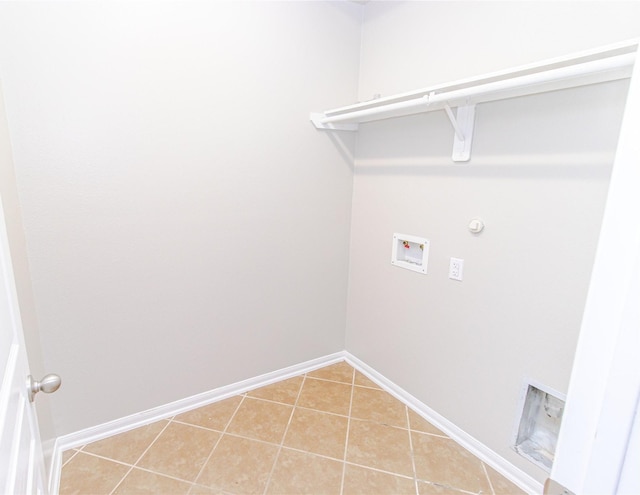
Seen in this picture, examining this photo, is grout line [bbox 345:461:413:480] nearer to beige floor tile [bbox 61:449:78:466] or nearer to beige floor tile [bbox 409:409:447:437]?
beige floor tile [bbox 409:409:447:437]

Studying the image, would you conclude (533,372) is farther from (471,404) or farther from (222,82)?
(222,82)

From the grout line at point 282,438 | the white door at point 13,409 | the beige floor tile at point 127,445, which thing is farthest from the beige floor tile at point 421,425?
the white door at point 13,409

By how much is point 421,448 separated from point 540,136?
1562 millimetres

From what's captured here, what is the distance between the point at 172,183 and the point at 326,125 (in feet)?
3.23

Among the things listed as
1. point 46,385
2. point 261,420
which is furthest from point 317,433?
point 46,385

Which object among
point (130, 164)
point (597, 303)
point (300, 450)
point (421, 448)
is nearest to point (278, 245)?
point (130, 164)

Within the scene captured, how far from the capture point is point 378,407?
2.06 m

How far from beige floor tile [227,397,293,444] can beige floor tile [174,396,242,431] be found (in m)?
0.04

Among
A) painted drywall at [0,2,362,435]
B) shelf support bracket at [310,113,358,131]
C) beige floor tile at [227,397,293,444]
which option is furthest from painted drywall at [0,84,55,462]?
shelf support bracket at [310,113,358,131]

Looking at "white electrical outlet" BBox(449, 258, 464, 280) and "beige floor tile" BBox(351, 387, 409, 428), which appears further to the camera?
"beige floor tile" BBox(351, 387, 409, 428)

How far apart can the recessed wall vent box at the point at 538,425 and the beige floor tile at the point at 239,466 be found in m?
1.16

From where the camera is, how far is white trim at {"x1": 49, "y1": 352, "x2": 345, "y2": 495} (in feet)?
5.32

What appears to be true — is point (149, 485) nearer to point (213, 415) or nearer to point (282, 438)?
point (213, 415)

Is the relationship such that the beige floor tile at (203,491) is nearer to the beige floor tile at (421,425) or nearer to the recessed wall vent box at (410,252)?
the beige floor tile at (421,425)
